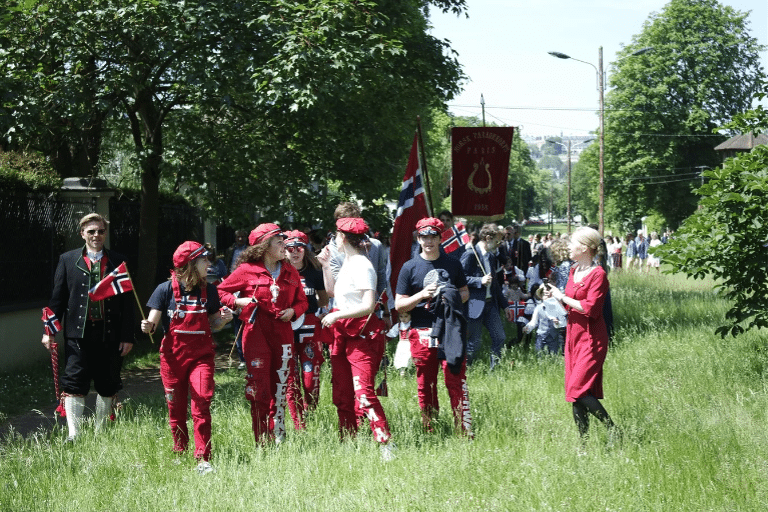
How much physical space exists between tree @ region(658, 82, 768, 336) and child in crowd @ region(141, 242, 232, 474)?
4975 mm

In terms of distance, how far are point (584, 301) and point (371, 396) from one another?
159cm

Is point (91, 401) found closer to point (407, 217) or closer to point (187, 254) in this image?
point (407, 217)

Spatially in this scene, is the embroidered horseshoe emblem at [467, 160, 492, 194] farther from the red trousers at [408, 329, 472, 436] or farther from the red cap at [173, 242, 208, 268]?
the red cap at [173, 242, 208, 268]

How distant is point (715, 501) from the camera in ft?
17.5

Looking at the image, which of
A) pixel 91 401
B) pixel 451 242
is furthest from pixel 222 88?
pixel 451 242

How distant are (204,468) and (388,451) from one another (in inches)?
47.8

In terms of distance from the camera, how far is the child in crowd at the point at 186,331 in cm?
653

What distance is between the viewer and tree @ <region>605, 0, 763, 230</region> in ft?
178

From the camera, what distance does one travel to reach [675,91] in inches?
2178

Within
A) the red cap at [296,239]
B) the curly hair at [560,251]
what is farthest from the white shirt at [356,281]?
the curly hair at [560,251]

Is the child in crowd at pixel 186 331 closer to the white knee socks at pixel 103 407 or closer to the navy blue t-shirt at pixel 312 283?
the navy blue t-shirt at pixel 312 283

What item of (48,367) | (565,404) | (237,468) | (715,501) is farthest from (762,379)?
(48,367)

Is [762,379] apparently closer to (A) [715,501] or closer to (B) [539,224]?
(A) [715,501]

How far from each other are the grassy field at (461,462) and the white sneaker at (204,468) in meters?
0.05
